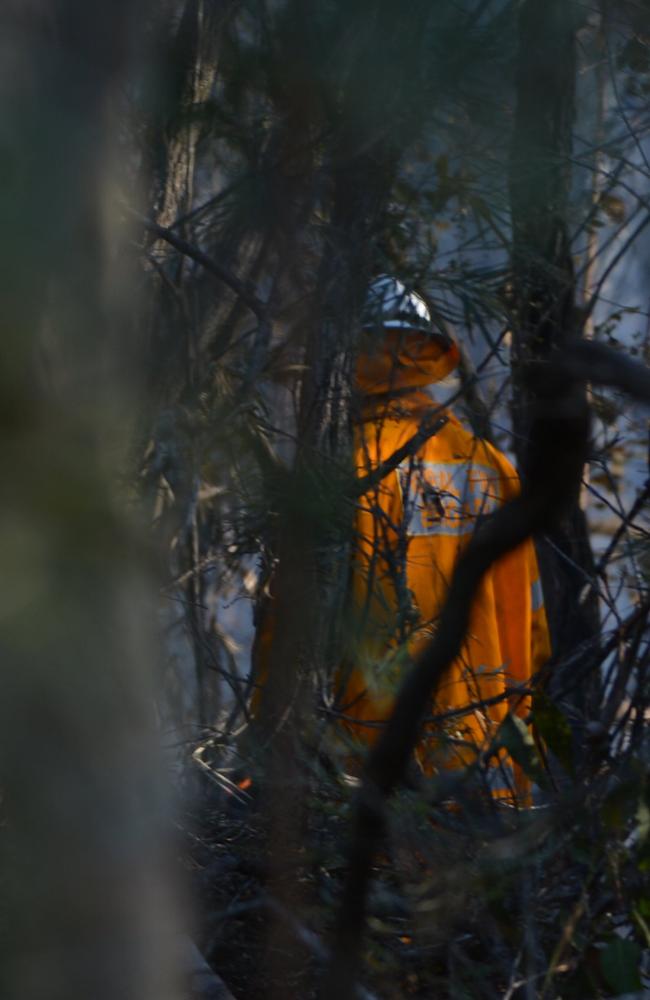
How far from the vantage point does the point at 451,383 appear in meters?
4.24

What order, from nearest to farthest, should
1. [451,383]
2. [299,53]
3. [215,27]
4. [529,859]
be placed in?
[529,859], [299,53], [215,27], [451,383]

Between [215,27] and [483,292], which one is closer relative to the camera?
[215,27]

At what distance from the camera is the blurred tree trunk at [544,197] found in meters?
2.95

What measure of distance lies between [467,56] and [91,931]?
6.18 feet

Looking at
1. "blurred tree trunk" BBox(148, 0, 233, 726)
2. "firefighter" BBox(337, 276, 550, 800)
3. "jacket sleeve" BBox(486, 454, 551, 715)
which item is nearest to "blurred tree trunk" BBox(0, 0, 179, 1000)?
"blurred tree trunk" BBox(148, 0, 233, 726)

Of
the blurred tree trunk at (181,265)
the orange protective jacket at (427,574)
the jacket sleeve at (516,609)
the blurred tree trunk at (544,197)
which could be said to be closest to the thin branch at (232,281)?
the blurred tree trunk at (181,265)

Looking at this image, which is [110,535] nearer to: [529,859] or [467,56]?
[529,859]

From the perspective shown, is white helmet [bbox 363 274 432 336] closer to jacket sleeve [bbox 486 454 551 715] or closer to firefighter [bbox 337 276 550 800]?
firefighter [bbox 337 276 550 800]

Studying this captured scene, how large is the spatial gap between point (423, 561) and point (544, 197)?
0.96 m

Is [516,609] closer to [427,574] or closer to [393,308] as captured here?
[427,574]

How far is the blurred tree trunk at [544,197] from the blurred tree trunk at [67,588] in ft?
4.91

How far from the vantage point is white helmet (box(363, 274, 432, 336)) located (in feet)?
9.66

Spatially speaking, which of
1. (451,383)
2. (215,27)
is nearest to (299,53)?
(215,27)

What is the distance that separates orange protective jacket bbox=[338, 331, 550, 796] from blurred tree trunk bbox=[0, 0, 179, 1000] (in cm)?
128
